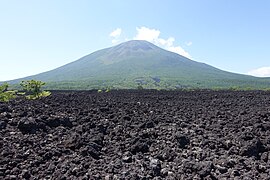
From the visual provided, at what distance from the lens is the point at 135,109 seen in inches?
571

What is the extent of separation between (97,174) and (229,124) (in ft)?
20.4

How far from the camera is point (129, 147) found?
8.26 meters

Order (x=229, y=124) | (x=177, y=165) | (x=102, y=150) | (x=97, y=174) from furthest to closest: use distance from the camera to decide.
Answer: (x=229, y=124)
(x=102, y=150)
(x=177, y=165)
(x=97, y=174)

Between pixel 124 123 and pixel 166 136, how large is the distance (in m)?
2.10

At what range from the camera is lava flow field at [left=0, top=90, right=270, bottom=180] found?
650 centimetres

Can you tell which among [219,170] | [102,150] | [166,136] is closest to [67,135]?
[102,150]

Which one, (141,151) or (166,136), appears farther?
(166,136)

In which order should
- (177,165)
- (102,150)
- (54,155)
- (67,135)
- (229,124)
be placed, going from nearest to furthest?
(177,165) → (54,155) → (102,150) → (67,135) → (229,124)

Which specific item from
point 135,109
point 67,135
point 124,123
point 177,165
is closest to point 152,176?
point 177,165

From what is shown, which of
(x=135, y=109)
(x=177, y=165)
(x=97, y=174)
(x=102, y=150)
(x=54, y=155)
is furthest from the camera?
(x=135, y=109)

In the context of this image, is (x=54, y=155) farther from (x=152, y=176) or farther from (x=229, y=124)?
(x=229, y=124)

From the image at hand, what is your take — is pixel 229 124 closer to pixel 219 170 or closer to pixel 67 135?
pixel 219 170

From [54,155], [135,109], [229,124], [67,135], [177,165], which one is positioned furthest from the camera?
[135,109]

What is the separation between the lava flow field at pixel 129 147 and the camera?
256 inches
